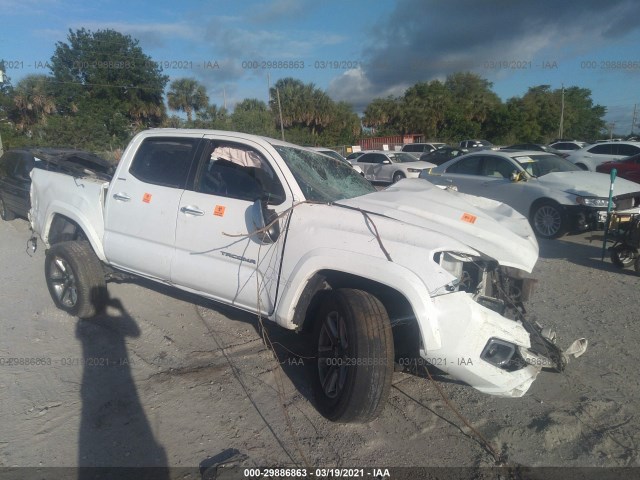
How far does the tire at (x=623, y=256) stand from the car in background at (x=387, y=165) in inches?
489

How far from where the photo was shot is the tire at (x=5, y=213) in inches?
444

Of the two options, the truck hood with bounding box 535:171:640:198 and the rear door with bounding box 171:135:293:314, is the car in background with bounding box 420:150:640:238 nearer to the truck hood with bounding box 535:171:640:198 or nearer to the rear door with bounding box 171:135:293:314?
the truck hood with bounding box 535:171:640:198

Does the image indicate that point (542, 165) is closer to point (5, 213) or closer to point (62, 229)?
point (62, 229)

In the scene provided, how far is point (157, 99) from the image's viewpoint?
39.1m

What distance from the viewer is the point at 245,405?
11.6 feet

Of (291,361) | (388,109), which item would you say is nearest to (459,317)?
(291,361)

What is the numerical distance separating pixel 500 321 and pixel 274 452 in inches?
62.8

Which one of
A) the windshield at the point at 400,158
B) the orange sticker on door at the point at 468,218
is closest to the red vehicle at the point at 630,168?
the windshield at the point at 400,158

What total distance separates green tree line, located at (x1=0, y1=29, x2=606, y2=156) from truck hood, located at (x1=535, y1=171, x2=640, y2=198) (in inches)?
681

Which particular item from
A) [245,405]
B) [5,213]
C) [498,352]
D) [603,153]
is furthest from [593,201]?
[603,153]

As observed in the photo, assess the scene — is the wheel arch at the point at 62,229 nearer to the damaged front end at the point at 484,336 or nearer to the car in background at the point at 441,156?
the damaged front end at the point at 484,336

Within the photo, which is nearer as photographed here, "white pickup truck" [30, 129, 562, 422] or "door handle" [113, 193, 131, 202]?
"white pickup truck" [30, 129, 562, 422]

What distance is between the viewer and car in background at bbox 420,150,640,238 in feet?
26.7

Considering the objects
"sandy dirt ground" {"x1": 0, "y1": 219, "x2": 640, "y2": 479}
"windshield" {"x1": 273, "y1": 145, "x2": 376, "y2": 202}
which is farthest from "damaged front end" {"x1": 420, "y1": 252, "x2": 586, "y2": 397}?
"windshield" {"x1": 273, "y1": 145, "x2": 376, "y2": 202}
